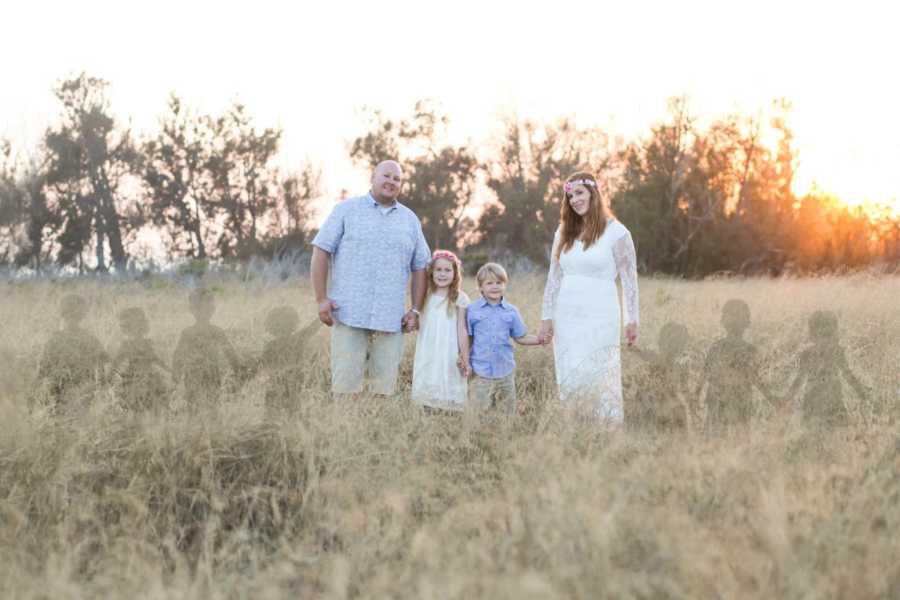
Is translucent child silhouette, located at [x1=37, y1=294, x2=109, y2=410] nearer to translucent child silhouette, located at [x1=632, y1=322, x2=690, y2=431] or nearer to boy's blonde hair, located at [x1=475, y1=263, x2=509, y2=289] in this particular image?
boy's blonde hair, located at [x1=475, y1=263, x2=509, y2=289]

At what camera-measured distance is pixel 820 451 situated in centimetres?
409

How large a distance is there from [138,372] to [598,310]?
Answer: 326cm

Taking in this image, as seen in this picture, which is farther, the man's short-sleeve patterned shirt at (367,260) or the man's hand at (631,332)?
the man's short-sleeve patterned shirt at (367,260)

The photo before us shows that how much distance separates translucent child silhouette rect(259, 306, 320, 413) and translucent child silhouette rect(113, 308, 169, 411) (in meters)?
0.72

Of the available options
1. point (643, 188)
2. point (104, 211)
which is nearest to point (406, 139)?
point (643, 188)

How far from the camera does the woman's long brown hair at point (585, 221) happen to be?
5.12 m

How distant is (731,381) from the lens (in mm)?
5918

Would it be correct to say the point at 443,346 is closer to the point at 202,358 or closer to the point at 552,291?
the point at 552,291

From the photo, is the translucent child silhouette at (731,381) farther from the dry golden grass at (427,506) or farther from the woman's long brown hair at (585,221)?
the woman's long brown hair at (585,221)

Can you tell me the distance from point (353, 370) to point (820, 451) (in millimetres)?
2623

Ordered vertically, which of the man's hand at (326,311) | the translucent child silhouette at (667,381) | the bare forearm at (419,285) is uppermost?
the bare forearm at (419,285)

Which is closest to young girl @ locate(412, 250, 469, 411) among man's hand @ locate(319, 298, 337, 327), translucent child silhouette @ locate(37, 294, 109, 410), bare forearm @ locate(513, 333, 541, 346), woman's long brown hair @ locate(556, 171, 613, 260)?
bare forearm @ locate(513, 333, 541, 346)

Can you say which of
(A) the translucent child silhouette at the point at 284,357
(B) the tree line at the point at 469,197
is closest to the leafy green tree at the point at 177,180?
(B) the tree line at the point at 469,197

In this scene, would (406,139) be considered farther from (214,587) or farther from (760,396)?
(214,587)
